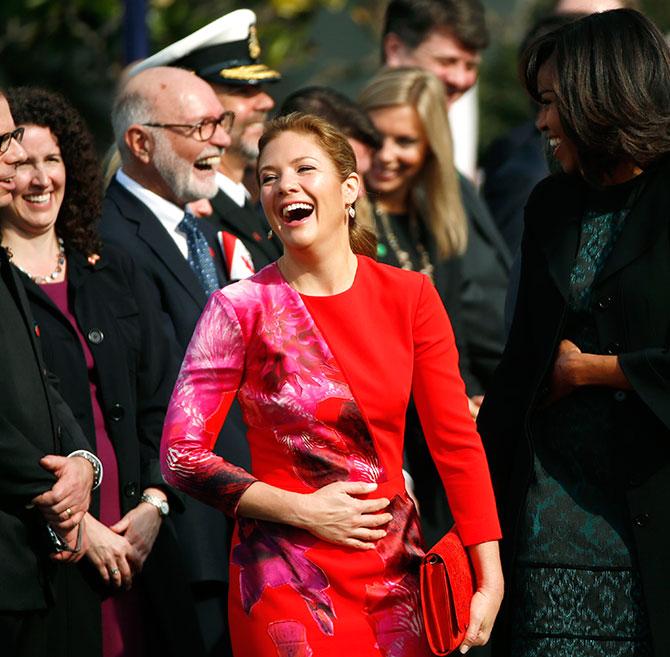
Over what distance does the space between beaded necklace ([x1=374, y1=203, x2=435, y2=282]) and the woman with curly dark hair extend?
147cm

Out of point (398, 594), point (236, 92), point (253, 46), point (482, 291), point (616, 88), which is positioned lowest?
point (482, 291)

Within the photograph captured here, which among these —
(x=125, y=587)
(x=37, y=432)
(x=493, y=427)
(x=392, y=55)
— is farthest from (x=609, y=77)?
(x=392, y=55)

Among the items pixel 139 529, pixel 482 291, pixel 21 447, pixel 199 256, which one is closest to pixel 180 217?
pixel 199 256

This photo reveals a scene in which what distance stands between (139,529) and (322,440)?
134 centimetres

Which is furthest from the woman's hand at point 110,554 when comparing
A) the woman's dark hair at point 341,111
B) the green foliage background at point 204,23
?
the green foliage background at point 204,23

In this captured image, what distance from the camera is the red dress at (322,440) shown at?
3.47 metres

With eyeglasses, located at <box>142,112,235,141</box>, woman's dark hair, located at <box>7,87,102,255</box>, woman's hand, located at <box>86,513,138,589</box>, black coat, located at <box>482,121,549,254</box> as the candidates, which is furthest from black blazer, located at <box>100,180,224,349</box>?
black coat, located at <box>482,121,549,254</box>

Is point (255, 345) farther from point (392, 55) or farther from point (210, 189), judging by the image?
point (392, 55)

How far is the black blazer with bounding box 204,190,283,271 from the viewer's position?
19.0ft

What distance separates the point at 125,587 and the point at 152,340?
2.78 feet

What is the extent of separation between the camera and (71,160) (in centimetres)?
503

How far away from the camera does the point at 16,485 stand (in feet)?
12.9

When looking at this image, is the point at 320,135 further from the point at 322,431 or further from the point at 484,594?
the point at 484,594

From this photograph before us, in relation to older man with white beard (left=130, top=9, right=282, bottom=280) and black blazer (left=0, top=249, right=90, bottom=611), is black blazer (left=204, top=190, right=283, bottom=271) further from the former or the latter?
black blazer (left=0, top=249, right=90, bottom=611)
